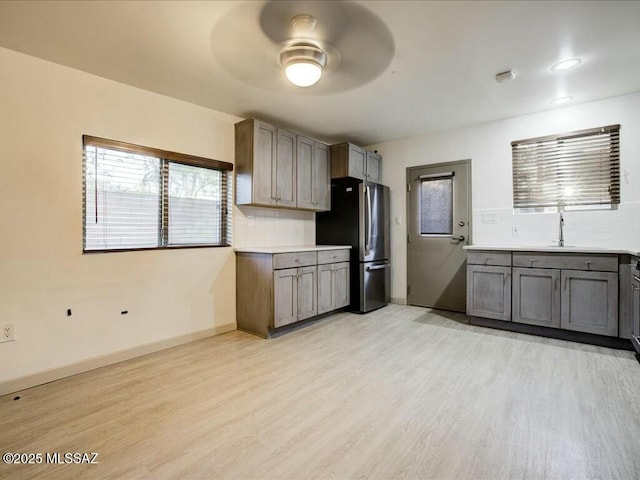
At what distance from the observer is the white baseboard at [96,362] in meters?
2.31

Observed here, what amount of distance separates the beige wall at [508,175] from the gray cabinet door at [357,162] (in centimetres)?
53

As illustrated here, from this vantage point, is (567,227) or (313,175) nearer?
(567,227)

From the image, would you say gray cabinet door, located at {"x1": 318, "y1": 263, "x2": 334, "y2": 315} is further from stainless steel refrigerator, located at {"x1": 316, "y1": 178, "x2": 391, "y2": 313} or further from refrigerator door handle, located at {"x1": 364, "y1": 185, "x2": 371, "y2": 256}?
refrigerator door handle, located at {"x1": 364, "y1": 185, "x2": 371, "y2": 256}

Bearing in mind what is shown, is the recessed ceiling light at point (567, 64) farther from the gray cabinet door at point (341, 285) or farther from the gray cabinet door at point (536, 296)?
the gray cabinet door at point (341, 285)

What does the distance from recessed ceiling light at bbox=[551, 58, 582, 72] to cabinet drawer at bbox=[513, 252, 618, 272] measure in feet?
5.67

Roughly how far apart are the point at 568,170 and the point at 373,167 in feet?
7.80

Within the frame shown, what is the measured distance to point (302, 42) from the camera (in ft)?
7.50

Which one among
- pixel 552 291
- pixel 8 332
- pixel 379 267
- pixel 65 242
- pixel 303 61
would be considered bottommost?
pixel 8 332

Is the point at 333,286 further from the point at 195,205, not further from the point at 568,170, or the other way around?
the point at 568,170

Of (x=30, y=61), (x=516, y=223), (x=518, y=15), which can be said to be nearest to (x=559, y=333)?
(x=516, y=223)

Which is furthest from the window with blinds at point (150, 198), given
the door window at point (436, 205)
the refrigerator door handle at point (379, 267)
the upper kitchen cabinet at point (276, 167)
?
the door window at point (436, 205)

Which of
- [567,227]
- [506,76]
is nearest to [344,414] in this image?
[506,76]

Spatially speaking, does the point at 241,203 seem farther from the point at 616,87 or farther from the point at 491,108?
the point at 616,87

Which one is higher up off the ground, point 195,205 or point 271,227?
point 195,205
